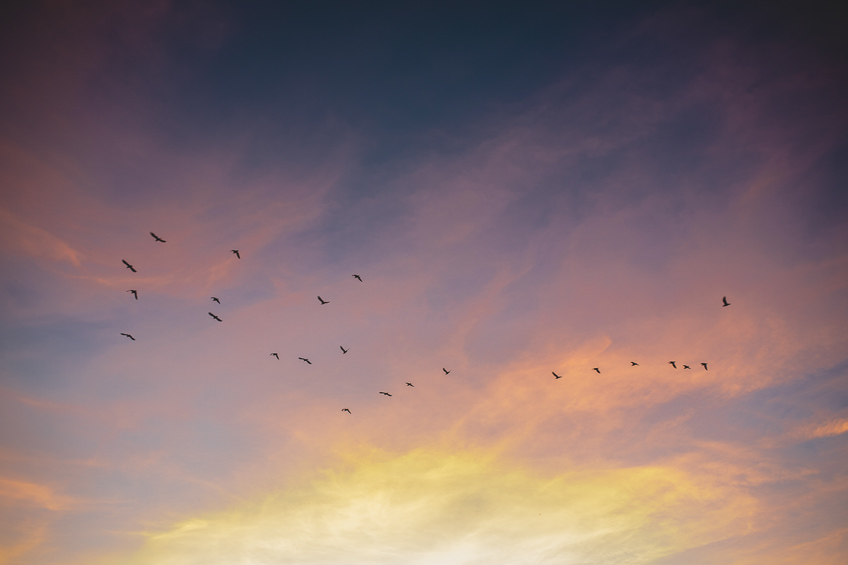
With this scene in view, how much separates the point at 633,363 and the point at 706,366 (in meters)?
11.4

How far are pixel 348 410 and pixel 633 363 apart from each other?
5324cm

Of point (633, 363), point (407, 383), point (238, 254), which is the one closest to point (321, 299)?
point (238, 254)

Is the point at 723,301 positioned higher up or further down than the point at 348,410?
higher up

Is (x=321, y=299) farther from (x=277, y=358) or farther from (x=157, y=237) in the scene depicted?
(x=157, y=237)

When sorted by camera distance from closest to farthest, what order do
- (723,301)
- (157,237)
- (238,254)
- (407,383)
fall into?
(157,237)
(238,254)
(723,301)
(407,383)

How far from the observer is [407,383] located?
83.5 meters

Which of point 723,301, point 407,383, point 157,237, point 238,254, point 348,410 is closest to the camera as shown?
point 157,237

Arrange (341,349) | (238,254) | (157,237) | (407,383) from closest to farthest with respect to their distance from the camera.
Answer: (157,237)
(238,254)
(341,349)
(407,383)

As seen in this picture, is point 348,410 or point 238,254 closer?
point 238,254

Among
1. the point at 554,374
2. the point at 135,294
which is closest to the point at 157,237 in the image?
the point at 135,294

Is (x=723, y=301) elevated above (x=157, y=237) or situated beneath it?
elevated above

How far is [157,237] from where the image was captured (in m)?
54.5

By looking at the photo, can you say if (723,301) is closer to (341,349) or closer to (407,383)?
(407,383)

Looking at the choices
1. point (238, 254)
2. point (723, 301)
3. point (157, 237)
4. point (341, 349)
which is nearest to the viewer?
point (157, 237)
